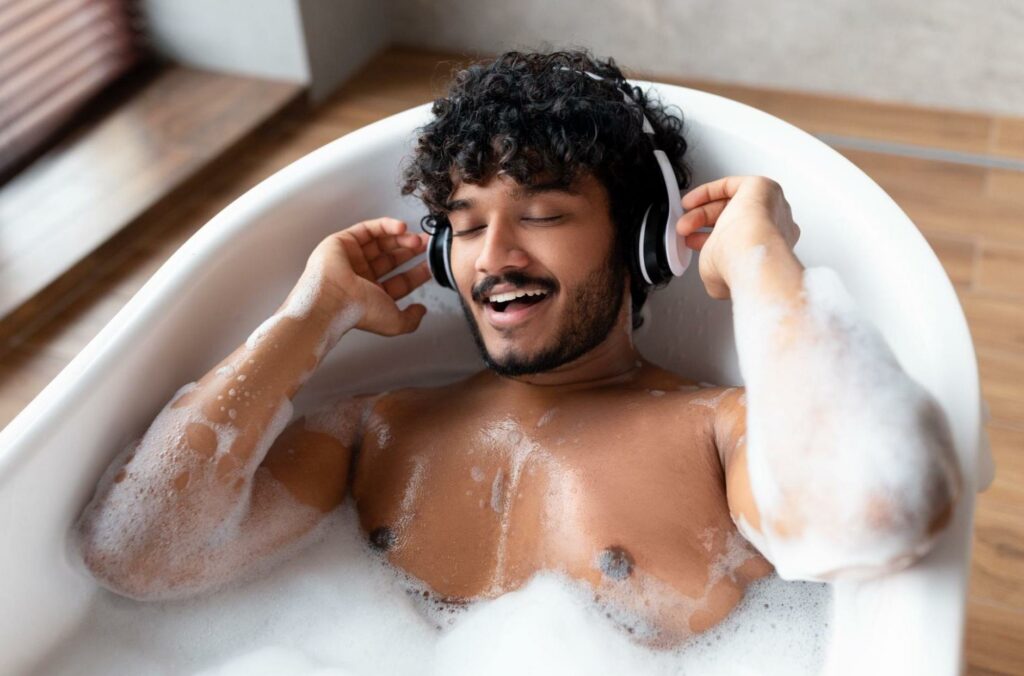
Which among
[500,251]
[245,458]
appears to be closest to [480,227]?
[500,251]

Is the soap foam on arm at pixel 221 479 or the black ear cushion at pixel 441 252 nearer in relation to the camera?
the soap foam on arm at pixel 221 479

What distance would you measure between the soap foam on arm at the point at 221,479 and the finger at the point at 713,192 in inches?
17.3

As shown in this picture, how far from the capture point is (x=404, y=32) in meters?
2.71

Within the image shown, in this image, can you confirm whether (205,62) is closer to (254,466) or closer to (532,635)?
(254,466)

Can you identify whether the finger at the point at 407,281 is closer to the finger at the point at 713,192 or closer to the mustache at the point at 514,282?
the mustache at the point at 514,282

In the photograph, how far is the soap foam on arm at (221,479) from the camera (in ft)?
3.96

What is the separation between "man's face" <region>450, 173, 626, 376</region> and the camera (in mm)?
1224

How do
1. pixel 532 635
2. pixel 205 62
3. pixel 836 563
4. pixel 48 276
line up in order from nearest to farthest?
pixel 836 563
pixel 532 635
pixel 48 276
pixel 205 62

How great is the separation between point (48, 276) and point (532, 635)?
125 centimetres

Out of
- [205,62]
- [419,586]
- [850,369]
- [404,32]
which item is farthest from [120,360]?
[404,32]

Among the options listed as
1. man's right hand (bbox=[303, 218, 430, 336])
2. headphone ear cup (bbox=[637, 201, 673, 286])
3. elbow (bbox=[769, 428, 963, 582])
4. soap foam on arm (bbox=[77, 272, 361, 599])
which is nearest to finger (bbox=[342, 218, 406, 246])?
man's right hand (bbox=[303, 218, 430, 336])

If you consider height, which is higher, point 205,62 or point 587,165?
point 587,165

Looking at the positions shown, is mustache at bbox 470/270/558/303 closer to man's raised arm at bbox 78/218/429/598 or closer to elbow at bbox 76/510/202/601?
man's raised arm at bbox 78/218/429/598

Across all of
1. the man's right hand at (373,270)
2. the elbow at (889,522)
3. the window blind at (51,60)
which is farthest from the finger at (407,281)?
the window blind at (51,60)
